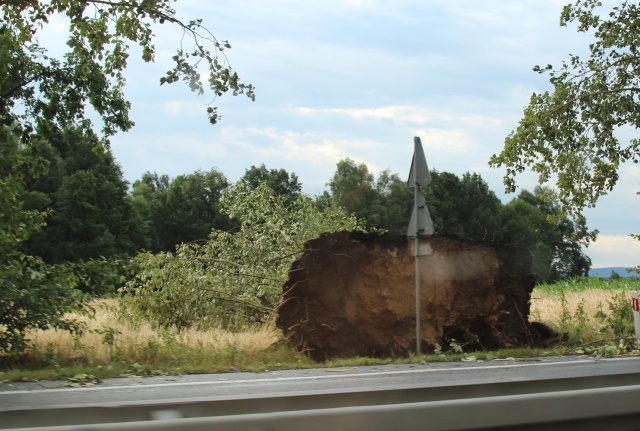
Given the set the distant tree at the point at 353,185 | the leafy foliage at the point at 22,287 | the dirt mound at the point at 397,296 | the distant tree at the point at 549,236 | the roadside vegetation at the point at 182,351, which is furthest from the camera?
the distant tree at the point at 353,185

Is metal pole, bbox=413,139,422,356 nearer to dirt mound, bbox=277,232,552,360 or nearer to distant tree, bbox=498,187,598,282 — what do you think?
dirt mound, bbox=277,232,552,360

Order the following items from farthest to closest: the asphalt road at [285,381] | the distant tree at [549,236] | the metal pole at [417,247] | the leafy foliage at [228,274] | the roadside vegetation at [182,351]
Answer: the distant tree at [549,236], the leafy foliage at [228,274], the metal pole at [417,247], the roadside vegetation at [182,351], the asphalt road at [285,381]

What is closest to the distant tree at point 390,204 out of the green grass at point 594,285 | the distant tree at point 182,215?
the distant tree at point 182,215

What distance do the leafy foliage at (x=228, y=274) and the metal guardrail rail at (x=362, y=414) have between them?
40.0ft

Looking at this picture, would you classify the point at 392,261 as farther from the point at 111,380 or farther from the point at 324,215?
the point at 111,380

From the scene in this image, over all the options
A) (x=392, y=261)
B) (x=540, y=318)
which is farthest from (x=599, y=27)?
(x=392, y=261)

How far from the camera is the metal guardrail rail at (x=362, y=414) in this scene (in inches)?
71.6

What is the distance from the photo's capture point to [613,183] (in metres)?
20.3

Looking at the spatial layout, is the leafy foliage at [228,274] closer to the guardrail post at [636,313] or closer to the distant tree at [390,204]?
the guardrail post at [636,313]

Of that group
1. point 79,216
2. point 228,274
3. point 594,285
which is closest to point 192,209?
point 79,216

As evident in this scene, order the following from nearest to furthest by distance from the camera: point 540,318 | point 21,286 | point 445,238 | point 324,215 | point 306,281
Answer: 1. point 21,286
2. point 306,281
3. point 445,238
4. point 540,318
5. point 324,215

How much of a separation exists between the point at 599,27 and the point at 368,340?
1136 centimetres

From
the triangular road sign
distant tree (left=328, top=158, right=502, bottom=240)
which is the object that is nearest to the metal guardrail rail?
the triangular road sign

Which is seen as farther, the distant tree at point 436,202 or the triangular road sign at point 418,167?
the distant tree at point 436,202
